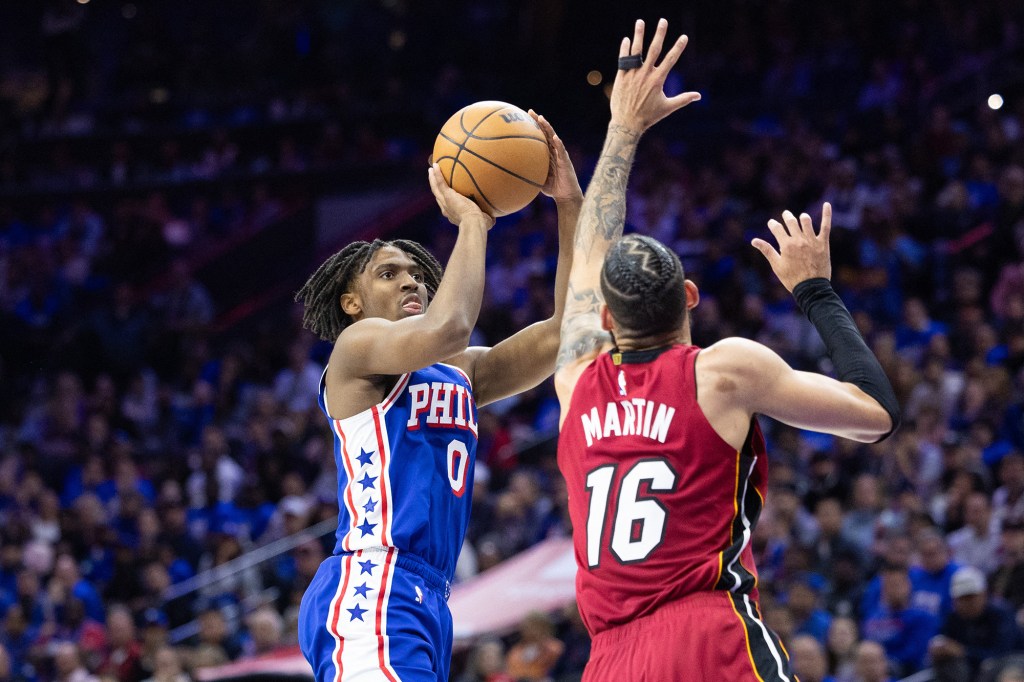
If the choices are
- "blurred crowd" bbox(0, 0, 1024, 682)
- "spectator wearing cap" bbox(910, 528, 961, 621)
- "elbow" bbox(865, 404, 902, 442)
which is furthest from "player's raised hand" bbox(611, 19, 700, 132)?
"spectator wearing cap" bbox(910, 528, 961, 621)

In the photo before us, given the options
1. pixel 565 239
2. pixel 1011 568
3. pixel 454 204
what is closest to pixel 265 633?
pixel 1011 568

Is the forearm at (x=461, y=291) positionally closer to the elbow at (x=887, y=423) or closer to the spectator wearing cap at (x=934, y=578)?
the elbow at (x=887, y=423)

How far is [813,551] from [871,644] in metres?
1.52

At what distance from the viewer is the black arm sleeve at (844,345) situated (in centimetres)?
331

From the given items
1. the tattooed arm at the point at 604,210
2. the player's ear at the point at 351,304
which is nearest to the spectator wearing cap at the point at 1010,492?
the player's ear at the point at 351,304

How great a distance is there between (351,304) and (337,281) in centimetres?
10

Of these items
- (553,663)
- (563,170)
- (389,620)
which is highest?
(563,170)

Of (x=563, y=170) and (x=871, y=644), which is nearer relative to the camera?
(x=563, y=170)

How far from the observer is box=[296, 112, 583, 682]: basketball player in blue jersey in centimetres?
412

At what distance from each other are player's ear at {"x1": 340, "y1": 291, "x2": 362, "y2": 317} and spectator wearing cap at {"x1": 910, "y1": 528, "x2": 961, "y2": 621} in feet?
16.5

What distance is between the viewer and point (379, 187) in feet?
59.7

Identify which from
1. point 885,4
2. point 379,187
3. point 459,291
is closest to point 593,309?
point 459,291

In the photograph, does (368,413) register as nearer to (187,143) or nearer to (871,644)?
(871,644)

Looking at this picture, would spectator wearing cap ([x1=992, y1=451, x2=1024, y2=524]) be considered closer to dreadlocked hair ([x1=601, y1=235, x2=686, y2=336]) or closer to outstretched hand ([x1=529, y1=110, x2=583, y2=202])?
outstretched hand ([x1=529, y1=110, x2=583, y2=202])
